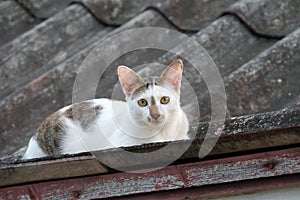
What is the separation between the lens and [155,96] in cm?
226

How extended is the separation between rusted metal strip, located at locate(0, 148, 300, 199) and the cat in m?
A: 0.34

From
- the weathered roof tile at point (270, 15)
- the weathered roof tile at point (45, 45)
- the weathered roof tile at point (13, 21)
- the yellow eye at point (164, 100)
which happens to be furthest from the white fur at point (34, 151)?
the weathered roof tile at point (13, 21)

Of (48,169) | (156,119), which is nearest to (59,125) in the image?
(156,119)

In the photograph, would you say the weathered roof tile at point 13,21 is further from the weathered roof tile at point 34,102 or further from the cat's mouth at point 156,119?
the cat's mouth at point 156,119

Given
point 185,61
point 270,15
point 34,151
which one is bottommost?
point 34,151

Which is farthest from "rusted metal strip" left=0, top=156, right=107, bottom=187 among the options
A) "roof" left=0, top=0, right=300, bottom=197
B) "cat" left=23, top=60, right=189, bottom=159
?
"cat" left=23, top=60, right=189, bottom=159

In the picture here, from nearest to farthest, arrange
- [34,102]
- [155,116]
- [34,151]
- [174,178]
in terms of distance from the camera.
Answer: [174,178] < [155,116] < [34,151] < [34,102]

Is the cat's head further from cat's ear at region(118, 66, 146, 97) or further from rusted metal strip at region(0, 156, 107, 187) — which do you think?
rusted metal strip at region(0, 156, 107, 187)

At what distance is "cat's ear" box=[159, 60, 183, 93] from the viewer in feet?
7.30

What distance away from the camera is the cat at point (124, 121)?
224cm

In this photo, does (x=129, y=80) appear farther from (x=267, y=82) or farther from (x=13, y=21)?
(x=13, y=21)

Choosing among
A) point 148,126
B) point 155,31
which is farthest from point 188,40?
point 148,126

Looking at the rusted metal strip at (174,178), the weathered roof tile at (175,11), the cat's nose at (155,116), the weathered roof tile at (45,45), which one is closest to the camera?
the rusted metal strip at (174,178)

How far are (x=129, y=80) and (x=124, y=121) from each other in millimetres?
142
